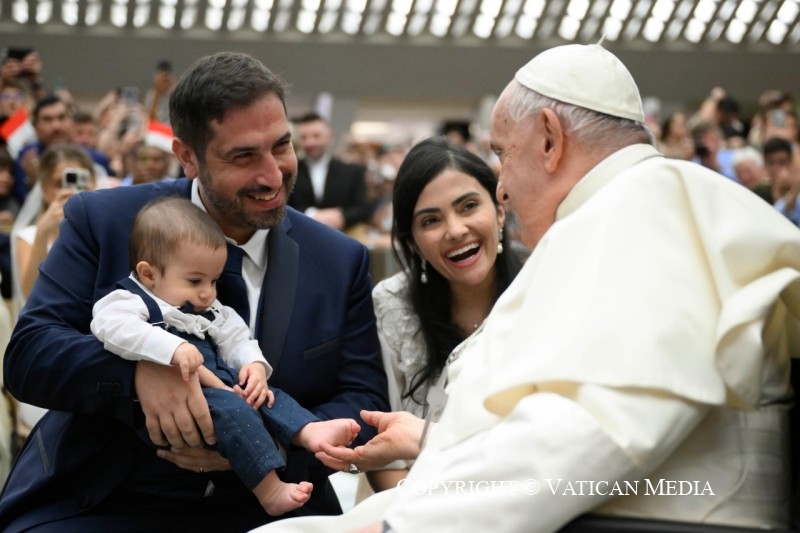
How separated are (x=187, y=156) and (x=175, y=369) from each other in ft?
2.36

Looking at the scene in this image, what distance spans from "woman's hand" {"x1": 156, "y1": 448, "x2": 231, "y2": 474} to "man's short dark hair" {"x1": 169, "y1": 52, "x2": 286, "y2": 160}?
0.82m

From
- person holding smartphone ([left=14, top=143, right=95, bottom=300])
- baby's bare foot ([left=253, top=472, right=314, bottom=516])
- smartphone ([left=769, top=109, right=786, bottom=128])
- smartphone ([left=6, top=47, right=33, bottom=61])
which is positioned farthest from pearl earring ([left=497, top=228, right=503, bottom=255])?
smartphone ([left=769, top=109, right=786, bottom=128])

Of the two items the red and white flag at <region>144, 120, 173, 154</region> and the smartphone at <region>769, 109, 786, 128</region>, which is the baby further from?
the smartphone at <region>769, 109, 786, 128</region>

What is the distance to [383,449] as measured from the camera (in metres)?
2.61

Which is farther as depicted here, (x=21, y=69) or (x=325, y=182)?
(x=21, y=69)

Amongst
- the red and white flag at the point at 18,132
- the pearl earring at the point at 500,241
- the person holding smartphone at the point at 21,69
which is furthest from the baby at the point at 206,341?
the person holding smartphone at the point at 21,69

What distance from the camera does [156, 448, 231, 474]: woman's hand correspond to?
8.74ft

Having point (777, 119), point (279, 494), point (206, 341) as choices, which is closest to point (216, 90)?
point (206, 341)

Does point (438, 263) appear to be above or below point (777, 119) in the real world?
above

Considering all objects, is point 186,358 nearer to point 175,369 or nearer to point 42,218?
point 175,369

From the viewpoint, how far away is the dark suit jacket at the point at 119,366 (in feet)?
8.82

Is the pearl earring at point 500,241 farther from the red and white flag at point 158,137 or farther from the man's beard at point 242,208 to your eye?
the red and white flag at point 158,137

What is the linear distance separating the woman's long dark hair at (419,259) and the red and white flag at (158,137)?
3457 millimetres

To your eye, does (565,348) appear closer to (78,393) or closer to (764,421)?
(764,421)
